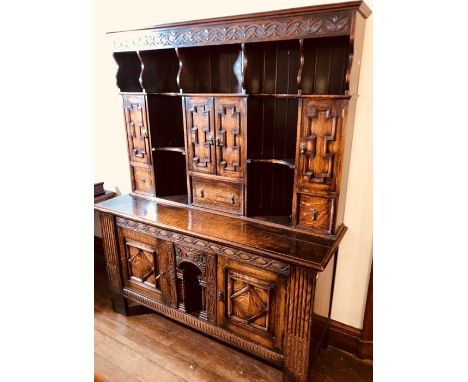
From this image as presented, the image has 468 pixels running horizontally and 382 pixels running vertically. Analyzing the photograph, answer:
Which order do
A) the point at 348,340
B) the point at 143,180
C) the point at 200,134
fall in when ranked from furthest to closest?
the point at 143,180, the point at 348,340, the point at 200,134

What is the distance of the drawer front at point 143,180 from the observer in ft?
7.40

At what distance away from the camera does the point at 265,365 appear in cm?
193

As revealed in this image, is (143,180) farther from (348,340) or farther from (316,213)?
(348,340)

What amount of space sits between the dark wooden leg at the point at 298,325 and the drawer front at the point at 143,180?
1.25 m

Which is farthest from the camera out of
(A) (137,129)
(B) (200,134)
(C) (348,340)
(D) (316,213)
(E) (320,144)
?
(A) (137,129)

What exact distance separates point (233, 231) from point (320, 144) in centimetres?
67

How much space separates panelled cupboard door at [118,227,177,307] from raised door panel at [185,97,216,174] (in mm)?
541

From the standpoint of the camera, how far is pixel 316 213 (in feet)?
5.55

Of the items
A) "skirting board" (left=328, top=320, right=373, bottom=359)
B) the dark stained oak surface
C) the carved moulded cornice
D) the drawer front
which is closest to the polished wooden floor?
"skirting board" (left=328, top=320, right=373, bottom=359)

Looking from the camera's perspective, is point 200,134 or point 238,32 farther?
point 200,134

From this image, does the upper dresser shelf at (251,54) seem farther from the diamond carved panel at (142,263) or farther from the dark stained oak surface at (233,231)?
the diamond carved panel at (142,263)

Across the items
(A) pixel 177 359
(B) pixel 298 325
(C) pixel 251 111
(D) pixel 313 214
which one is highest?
(C) pixel 251 111

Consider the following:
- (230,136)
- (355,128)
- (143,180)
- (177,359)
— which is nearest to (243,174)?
(230,136)
